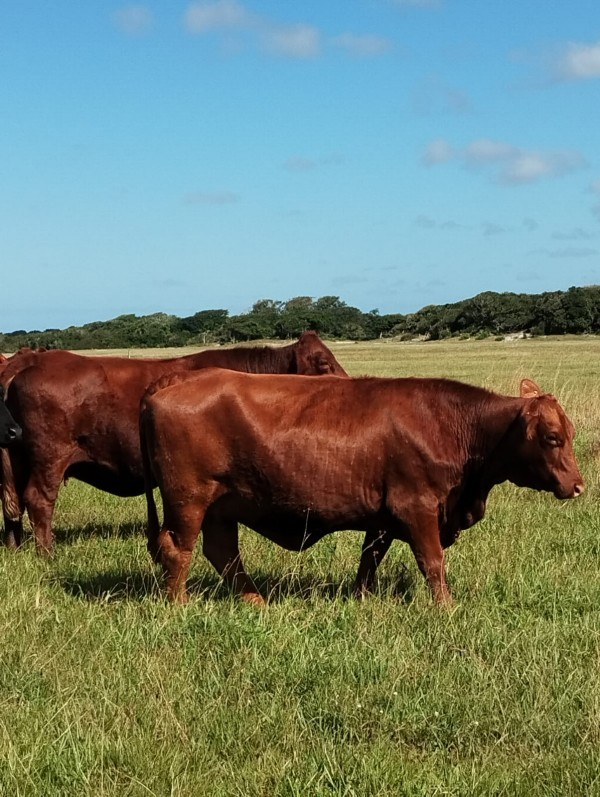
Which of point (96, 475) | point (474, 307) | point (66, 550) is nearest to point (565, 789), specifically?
point (66, 550)

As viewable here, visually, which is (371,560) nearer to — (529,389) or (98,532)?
(529,389)

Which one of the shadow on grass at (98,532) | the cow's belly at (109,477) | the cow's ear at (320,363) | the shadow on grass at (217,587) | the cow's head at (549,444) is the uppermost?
the cow's ear at (320,363)

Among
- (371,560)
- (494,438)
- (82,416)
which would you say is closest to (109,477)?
(82,416)

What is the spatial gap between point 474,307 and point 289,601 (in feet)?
305

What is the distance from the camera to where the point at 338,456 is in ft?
21.0

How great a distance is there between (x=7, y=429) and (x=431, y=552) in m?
3.98

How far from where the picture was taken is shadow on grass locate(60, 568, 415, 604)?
6664mm

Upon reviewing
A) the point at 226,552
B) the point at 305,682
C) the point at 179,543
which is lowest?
the point at 305,682

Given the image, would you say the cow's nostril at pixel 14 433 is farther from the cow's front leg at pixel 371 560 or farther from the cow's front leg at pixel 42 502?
the cow's front leg at pixel 371 560

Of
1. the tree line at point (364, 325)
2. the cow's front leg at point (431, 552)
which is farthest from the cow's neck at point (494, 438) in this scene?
the tree line at point (364, 325)

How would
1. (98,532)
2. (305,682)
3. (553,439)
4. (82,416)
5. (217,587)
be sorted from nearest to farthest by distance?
(305,682)
(553,439)
(217,587)
(82,416)
(98,532)

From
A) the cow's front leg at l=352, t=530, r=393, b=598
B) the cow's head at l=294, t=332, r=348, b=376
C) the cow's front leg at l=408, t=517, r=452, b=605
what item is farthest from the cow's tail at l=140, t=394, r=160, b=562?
the cow's head at l=294, t=332, r=348, b=376

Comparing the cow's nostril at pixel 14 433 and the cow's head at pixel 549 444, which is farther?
the cow's nostril at pixel 14 433

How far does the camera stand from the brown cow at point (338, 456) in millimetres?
6379
